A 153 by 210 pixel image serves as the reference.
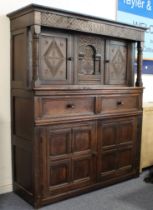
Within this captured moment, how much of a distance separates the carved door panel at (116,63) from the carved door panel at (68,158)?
2.13 ft

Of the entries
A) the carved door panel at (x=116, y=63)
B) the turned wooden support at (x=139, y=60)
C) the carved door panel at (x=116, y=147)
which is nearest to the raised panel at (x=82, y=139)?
the carved door panel at (x=116, y=147)

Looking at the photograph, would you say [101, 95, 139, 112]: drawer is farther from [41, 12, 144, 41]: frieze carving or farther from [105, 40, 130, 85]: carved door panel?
[41, 12, 144, 41]: frieze carving

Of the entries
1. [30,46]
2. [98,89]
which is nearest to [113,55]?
[98,89]

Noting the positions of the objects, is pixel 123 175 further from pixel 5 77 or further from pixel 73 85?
pixel 5 77

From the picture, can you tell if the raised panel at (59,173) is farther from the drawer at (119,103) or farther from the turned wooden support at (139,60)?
the turned wooden support at (139,60)

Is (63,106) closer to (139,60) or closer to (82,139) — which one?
(82,139)

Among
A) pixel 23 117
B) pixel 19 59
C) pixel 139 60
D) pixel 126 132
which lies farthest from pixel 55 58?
pixel 126 132

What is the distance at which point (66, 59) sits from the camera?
2.71 m

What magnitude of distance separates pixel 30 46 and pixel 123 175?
70.3 inches

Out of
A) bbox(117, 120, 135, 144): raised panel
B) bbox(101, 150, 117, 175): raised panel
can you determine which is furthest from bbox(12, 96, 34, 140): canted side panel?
bbox(117, 120, 135, 144): raised panel

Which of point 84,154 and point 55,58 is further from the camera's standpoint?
point 84,154

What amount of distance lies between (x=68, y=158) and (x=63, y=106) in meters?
0.51

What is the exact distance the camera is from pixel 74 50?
275 centimetres

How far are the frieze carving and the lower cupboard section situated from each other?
91 cm
